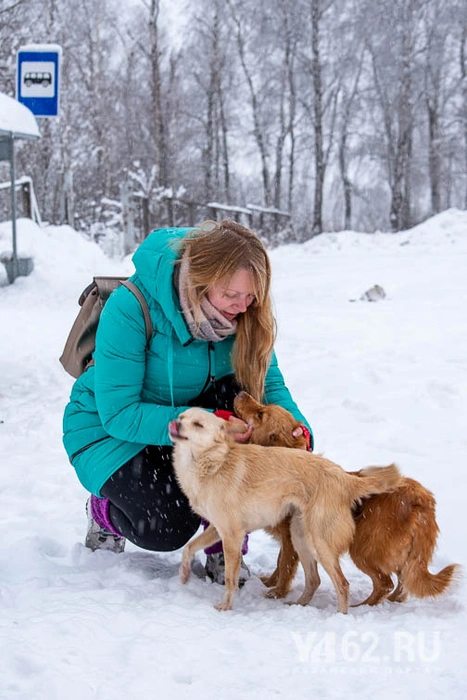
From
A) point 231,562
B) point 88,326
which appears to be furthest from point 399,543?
point 88,326

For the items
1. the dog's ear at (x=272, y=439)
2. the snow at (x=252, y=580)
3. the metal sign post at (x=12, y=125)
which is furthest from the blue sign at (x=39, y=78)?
the dog's ear at (x=272, y=439)

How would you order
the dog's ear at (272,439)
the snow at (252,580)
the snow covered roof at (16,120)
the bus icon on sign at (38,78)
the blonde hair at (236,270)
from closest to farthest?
the snow at (252,580) → the blonde hair at (236,270) → the dog's ear at (272,439) → the snow covered roof at (16,120) → the bus icon on sign at (38,78)

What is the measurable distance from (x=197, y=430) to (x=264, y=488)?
368mm

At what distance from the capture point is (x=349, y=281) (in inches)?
455

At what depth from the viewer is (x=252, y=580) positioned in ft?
10.4

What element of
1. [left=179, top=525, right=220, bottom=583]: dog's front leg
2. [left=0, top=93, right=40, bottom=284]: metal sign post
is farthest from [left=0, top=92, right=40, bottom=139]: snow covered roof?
[left=179, top=525, right=220, bottom=583]: dog's front leg

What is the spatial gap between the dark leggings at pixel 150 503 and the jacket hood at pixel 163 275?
62cm

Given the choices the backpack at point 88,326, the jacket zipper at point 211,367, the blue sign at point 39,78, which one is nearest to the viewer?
the jacket zipper at point 211,367

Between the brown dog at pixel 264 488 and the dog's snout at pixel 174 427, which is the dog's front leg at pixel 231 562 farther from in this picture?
the dog's snout at pixel 174 427

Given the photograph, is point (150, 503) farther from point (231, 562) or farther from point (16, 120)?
point (16, 120)

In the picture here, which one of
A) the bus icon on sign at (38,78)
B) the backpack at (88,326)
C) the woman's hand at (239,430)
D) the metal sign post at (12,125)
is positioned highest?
the bus icon on sign at (38,78)

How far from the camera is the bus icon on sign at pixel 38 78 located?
891cm

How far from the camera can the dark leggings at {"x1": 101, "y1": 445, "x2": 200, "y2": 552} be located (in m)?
3.08

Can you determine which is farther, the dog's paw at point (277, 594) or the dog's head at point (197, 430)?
the dog's paw at point (277, 594)
